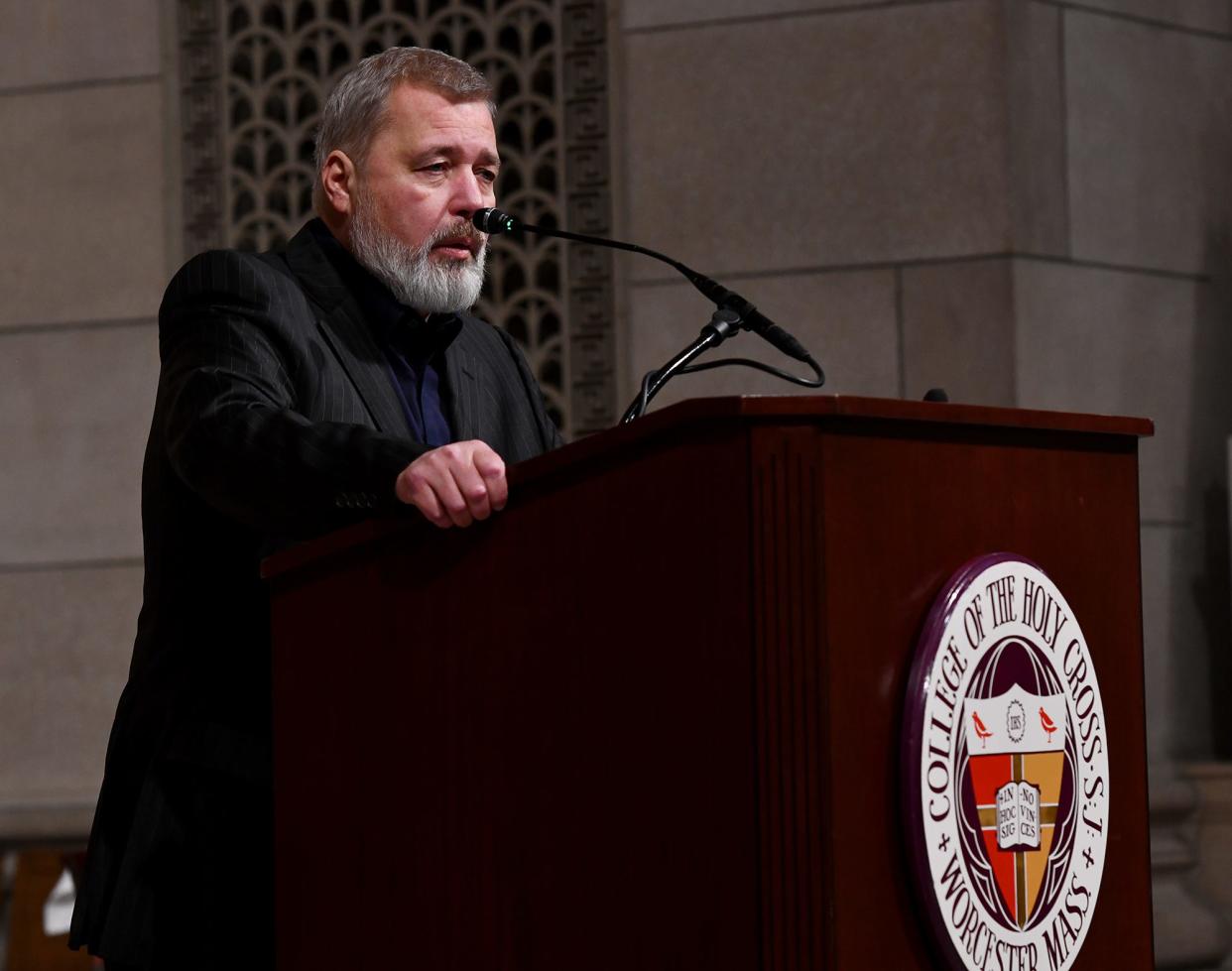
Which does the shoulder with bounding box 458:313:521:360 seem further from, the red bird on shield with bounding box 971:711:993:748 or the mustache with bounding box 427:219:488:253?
the red bird on shield with bounding box 971:711:993:748

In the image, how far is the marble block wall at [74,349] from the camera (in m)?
5.70

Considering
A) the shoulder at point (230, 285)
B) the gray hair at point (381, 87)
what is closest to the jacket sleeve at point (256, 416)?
the shoulder at point (230, 285)

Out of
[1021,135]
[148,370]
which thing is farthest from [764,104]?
[148,370]

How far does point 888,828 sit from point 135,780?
1019 mm

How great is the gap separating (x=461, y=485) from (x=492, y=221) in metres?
0.58

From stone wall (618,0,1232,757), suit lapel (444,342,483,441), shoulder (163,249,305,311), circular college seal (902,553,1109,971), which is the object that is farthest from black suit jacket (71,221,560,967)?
stone wall (618,0,1232,757)

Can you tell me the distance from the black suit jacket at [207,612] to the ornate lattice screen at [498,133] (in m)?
3.13

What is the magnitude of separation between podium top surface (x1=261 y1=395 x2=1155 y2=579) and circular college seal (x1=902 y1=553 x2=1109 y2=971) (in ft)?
0.44

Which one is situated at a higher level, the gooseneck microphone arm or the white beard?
the white beard

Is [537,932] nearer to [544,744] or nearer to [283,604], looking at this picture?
[544,744]

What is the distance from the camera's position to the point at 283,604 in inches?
78.7

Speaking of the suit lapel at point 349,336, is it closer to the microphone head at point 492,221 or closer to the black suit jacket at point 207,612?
the black suit jacket at point 207,612

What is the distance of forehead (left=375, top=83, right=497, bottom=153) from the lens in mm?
2396

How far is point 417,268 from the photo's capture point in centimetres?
241
